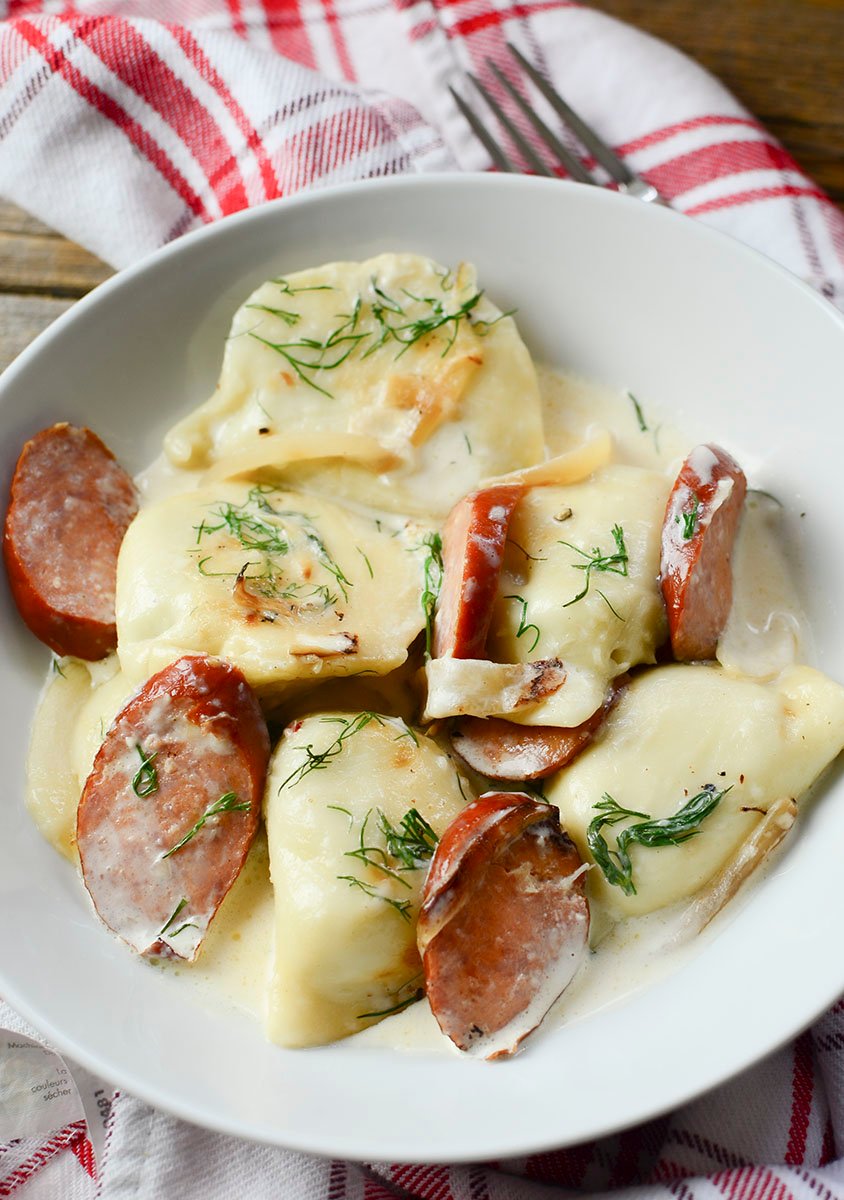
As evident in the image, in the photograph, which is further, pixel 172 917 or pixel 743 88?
pixel 743 88

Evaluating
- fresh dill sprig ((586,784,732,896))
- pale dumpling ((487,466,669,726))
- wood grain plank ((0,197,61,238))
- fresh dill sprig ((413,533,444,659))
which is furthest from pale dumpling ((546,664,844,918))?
wood grain plank ((0,197,61,238))

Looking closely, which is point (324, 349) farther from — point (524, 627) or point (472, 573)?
point (524, 627)

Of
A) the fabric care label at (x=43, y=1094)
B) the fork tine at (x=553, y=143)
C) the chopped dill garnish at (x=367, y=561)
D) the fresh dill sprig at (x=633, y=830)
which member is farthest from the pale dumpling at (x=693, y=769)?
the fork tine at (x=553, y=143)

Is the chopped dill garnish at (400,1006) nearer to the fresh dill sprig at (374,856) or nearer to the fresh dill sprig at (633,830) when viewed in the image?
the fresh dill sprig at (374,856)

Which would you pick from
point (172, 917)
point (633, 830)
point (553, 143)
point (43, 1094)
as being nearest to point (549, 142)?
point (553, 143)

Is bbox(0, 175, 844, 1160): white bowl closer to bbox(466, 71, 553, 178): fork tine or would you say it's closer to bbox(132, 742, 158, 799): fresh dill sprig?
bbox(132, 742, 158, 799): fresh dill sprig
